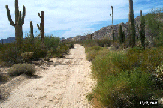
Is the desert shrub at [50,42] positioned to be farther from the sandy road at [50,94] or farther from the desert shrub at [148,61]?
the desert shrub at [148,61]

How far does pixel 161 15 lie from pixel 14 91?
2579 centimetres

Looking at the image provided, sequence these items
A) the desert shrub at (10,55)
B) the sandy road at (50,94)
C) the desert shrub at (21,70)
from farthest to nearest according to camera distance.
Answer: the desert shrub at (10,55)
the desert shrub at (21,70)
the sandy road at (50,94)

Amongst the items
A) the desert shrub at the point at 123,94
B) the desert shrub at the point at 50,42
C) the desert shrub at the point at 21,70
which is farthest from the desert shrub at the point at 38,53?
the desert shrub at the point at 123,94

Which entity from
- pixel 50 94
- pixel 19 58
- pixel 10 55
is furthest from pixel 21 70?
pixel 10 55

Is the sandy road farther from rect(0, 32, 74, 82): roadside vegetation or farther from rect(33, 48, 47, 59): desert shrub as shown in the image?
rect(33, 48, 47, 59): desert shrub

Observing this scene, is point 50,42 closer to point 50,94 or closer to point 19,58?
point 19,58

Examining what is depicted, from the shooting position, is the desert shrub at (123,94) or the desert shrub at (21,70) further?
the desert shrub at (21,70)

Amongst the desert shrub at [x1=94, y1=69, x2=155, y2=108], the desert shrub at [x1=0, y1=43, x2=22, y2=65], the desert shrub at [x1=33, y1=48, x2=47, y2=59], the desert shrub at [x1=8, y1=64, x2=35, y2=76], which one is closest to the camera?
the desert shrub at [x1=94, y1=69, x2=155, y2=108]

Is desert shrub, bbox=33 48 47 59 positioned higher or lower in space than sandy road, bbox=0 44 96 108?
higher

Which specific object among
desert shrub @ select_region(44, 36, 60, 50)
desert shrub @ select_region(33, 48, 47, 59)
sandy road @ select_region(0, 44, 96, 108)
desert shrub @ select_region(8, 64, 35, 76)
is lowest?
sandy road @ select_region(0, 44, 96, 108)

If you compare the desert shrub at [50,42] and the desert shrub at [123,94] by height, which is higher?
the desert shrub at [50,42]

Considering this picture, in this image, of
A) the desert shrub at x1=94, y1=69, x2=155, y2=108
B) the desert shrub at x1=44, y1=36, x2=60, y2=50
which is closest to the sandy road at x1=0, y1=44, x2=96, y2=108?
the desert shrub at x1=94, y1=69, x2=155, y2=108

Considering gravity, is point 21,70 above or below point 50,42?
below

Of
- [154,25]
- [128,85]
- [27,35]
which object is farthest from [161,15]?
[128,85]
